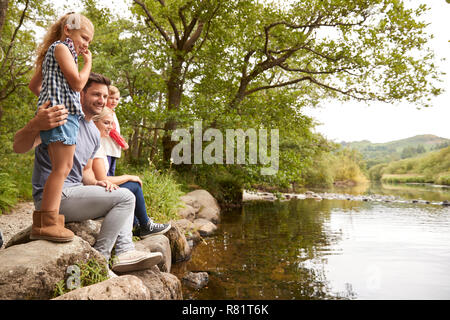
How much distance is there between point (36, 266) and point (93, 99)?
1527 mm

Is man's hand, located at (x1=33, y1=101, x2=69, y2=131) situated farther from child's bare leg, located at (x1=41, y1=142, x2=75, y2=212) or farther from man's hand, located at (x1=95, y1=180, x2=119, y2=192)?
man's hand, located at (x1=95, y1=180, x2=119, y2=192)

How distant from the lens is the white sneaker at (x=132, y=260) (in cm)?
295

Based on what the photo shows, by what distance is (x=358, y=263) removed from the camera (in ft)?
15.9

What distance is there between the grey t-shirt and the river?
73.5 inches

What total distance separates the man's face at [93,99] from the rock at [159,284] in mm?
1649

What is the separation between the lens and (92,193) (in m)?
2.76

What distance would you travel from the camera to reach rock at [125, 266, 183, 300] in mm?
2956

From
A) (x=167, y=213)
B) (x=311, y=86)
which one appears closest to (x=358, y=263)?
(x=167, y=213)

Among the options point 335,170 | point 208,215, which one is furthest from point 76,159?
point 335,170

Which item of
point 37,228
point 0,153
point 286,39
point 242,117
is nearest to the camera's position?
point 37,228

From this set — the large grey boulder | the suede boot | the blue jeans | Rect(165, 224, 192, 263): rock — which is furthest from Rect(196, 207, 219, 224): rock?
the suede boot

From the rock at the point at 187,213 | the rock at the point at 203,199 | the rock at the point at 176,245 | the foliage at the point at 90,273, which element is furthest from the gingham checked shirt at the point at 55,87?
the rock at the point at 203,199
